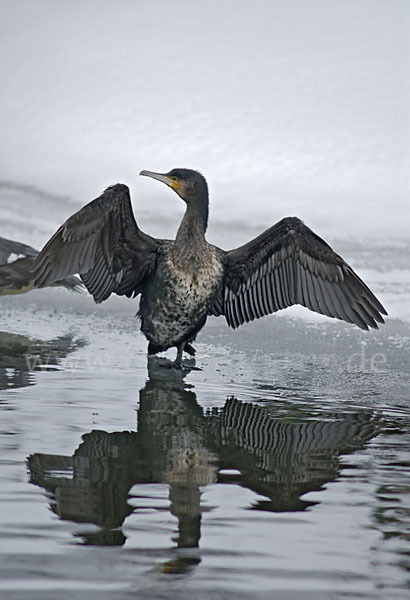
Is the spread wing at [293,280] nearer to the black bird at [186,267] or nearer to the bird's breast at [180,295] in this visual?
the black bird at [186,267]

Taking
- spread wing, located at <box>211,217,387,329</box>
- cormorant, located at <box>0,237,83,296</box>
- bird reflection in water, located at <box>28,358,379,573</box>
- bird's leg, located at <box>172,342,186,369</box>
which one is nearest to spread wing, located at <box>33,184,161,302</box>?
bird's leg, located at <box>172,342,186,369</box>

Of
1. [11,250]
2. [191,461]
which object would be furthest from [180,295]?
[11,250]

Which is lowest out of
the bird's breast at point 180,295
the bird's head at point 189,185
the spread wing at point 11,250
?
the bird's breast at point 180,295

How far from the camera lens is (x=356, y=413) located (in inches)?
201

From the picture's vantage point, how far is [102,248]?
21.6 feet

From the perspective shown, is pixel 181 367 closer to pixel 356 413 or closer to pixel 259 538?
pixel 356 413

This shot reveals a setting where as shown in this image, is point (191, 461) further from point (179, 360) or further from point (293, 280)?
point (293, 280)

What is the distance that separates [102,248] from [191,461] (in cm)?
309

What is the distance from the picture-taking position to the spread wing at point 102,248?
251 inches

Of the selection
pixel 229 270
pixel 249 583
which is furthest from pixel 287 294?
pixel 249 583

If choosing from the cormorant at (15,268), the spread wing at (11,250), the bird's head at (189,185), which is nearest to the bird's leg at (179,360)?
the bird's head at (189,185)

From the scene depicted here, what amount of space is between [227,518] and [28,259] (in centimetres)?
642

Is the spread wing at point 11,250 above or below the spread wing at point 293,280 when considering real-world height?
above

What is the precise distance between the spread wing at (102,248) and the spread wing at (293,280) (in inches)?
31.5
